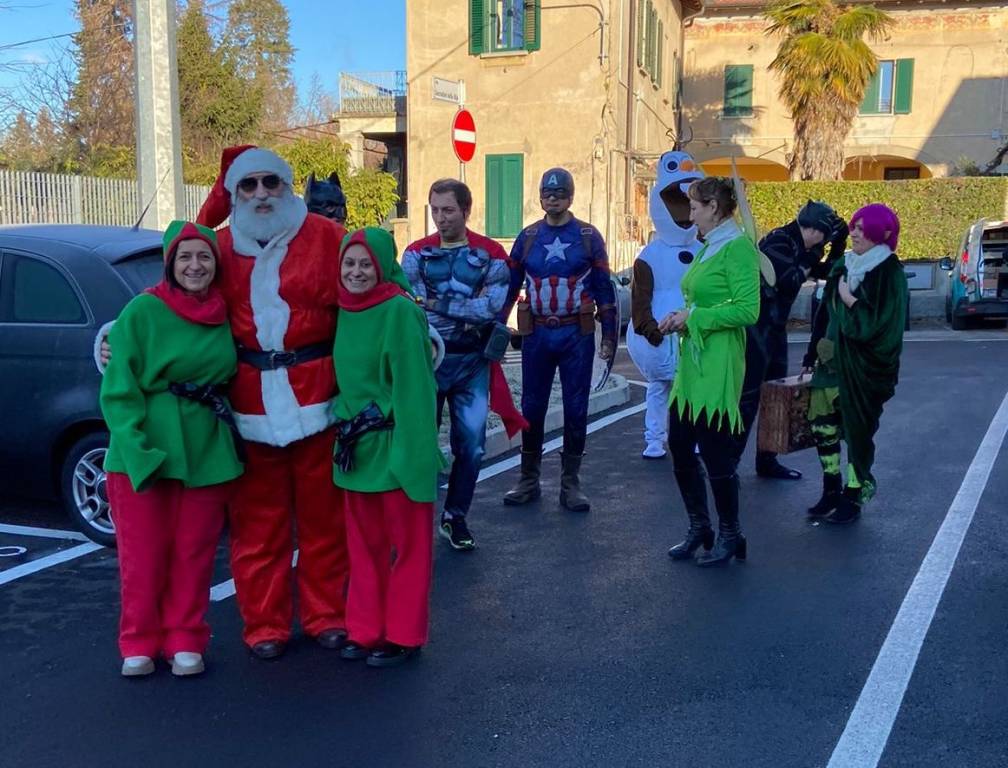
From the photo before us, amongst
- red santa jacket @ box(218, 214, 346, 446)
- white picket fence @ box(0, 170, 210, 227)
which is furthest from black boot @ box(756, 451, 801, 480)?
white picket fence @ box(0, 170, 210, 227)

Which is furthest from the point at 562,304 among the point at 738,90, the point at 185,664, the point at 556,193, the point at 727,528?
the point at 738,90

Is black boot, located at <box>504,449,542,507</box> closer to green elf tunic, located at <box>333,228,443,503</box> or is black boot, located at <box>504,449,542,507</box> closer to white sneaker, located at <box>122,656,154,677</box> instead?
green elf tunic, located at <box>333,228,443,503</box>

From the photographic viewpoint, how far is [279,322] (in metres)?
4.06

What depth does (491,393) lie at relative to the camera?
5629 millimetres

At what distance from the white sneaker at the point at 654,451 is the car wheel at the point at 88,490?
12.8 ft

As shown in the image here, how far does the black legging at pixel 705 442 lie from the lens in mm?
5137

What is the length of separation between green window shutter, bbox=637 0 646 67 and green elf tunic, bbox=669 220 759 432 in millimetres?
21103

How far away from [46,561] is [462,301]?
2509 millimetres

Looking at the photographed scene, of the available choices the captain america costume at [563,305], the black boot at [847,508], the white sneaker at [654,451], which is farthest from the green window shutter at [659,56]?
the black boot at [847,508]

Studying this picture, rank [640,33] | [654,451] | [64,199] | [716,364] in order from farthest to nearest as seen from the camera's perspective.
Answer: [640,33]
[64,199]
[654,451]
[716,364]

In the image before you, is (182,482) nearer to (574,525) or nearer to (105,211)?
(574,525)

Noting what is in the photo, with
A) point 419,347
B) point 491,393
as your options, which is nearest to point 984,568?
point 491,393

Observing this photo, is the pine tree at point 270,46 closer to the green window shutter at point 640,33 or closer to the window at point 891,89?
the green window shutter at point 640,33

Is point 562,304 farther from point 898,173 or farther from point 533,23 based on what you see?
point 898,173
